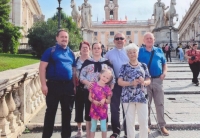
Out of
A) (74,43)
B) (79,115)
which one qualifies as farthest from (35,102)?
(74,43)

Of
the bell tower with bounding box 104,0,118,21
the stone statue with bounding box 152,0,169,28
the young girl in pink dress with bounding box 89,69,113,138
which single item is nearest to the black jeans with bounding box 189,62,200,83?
the young girl in pink dress with bounding box 89,69,113,138

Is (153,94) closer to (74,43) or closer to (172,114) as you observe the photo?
(172,114)

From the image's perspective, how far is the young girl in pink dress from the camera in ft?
15.9

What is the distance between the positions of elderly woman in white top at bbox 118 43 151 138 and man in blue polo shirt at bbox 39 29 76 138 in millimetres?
935

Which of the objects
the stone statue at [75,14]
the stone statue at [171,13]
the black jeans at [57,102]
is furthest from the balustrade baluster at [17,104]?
the stone statue at [75,14]

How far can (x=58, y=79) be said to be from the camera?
490cm

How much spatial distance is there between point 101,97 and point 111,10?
105 m

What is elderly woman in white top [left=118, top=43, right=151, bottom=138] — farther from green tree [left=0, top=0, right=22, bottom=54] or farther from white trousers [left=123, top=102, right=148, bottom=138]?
green tree [left=0, top=0, right=22, bottom=54]

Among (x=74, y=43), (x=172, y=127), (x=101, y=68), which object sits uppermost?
(x=74, y=43)

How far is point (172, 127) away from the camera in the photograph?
606 cm

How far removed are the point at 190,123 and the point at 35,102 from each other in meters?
3.69

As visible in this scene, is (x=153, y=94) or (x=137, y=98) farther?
(x=153, y=94)

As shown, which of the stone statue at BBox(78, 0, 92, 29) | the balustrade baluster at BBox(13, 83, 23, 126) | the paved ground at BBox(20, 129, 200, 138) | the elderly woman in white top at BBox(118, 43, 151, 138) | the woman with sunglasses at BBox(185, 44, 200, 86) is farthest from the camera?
the stone statue at BBox(78, 0, 92, 29)

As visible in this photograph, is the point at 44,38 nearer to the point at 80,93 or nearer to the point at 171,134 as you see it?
the point at 80,93
